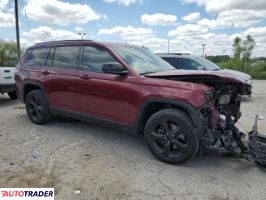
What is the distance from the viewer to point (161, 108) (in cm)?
441

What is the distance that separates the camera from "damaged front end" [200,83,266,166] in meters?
3.98

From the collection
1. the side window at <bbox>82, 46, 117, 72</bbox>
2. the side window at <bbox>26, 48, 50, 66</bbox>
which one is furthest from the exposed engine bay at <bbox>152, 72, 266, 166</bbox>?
the side window at <bbox>26, 48, 50, 66</bbox>

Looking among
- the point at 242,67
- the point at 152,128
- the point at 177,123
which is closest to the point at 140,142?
the point at 152,128

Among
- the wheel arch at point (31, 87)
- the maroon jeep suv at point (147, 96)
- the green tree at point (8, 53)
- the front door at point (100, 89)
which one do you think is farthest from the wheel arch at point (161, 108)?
the green tree at point (8, 53)

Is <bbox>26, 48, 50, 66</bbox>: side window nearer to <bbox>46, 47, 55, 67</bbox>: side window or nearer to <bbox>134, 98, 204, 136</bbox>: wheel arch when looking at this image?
<bbox>46, 47, 55, 67</bbox>: side window

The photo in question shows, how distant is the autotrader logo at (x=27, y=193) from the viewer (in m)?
3.29

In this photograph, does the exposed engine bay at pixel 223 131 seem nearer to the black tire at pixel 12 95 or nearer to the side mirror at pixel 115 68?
the side mirror at pixel 115 68

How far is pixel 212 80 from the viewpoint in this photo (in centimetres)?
403

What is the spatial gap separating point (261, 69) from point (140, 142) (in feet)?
80.9

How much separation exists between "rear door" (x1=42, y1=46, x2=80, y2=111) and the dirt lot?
651 mm

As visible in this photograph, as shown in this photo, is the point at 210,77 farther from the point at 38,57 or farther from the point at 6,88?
the point at 6,88

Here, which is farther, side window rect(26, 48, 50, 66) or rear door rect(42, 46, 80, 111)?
side window rect(26, 48, 50, 66)

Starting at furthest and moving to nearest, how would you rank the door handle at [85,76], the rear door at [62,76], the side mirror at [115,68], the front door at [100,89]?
the rear door at [62,76], the door handle at [85,76], the front door at [100,89], the side mirror at [115,68]

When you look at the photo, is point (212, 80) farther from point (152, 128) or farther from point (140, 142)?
point (140, 142)
